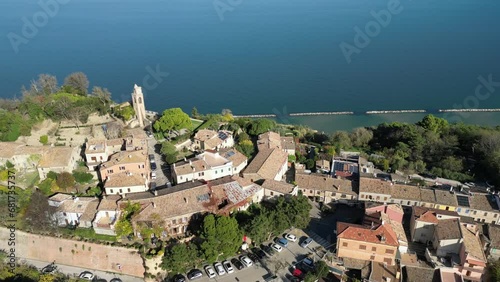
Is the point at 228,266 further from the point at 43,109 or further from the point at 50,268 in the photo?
the point at 43,109

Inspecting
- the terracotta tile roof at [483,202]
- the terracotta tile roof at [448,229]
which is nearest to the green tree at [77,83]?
the terracotta tile roof at [448,229]

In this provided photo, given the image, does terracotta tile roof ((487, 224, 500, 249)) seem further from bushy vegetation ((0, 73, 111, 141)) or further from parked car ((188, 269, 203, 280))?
bushy vegetation ((0, 73, 111, 141))

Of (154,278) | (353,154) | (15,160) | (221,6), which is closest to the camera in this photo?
(154,278)

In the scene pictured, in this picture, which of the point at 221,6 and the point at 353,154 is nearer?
the point at 353,154

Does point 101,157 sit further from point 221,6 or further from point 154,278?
point 221,6

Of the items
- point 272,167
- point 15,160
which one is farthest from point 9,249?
point 272,167

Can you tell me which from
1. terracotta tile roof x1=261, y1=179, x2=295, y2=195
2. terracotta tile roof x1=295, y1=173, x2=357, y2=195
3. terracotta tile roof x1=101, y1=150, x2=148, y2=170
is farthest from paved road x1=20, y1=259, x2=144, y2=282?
terracotta tile roof x1=295, y1=173, x2=357, y2=195

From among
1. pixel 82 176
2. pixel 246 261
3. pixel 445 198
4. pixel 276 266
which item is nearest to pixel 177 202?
pixel 246 261
